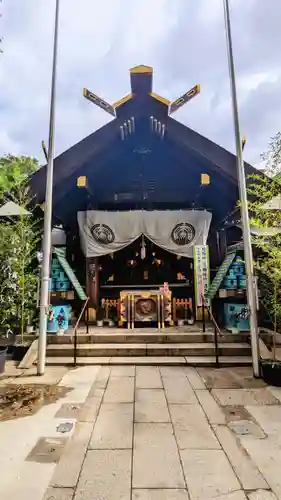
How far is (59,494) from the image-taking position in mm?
2148

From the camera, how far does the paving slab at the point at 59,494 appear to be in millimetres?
2113

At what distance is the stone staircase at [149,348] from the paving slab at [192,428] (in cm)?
188

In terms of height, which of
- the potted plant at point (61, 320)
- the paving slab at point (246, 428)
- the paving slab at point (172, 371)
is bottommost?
the paving slab at point (246, 428)

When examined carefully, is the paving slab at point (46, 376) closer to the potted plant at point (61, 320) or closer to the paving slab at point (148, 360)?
the paving slab at point (148, 360)

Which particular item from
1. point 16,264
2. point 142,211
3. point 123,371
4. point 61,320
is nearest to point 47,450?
point 123,371

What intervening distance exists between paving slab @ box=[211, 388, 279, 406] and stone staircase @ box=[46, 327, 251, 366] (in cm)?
121

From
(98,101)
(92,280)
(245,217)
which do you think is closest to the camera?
(245,217)

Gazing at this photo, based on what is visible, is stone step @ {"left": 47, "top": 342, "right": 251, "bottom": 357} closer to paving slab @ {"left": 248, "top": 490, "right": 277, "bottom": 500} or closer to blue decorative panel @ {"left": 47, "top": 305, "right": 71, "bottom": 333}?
blue decorative panel @ {"left": 47, "top": 305, "right": 71, "bottom": 333}

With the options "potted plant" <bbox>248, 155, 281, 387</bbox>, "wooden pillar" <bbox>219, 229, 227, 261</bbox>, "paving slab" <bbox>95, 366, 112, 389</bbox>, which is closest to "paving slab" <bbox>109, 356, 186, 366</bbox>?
"paving slab" <bbox>95, 366, 112, 389</bbox>

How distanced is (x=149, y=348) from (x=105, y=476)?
143 inches

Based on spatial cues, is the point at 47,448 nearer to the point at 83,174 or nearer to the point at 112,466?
the point at 112,466

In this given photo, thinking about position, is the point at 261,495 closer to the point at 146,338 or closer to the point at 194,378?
the point at 194,378

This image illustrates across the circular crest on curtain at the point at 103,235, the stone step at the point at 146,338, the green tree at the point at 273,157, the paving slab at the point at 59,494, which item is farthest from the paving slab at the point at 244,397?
the circular crest on curtain at the point at 103,235

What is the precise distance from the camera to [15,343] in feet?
20.8
